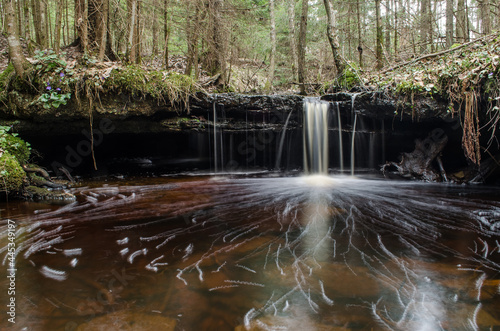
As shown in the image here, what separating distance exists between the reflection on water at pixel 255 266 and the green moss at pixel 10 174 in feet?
1.92

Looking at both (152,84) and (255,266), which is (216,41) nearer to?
(152,84)

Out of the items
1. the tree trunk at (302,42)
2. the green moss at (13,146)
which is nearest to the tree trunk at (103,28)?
the green moss at (13,146)

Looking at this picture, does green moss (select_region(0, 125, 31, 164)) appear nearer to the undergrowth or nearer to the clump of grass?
the clump of grass

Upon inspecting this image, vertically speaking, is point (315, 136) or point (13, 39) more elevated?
point (13, 39)

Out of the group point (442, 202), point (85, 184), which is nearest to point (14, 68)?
point (85, 184)

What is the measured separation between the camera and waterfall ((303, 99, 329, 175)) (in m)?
9.43

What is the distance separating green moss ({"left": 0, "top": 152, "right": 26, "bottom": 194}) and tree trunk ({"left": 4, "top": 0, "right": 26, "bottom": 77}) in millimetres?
2523

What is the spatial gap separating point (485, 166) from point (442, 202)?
3879 millimetres

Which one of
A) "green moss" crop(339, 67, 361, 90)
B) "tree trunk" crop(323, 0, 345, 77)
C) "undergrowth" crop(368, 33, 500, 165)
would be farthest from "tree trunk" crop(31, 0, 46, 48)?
"undergrowth" crop(368, 33, 500, 165)

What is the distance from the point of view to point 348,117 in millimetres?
9602

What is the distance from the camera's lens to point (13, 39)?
252 inches

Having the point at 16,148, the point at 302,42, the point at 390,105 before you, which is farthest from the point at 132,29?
the point at 390,105

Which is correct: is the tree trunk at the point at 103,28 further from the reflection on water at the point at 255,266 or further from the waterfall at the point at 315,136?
the waterfall at the point at 315,136

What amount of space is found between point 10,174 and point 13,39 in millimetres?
3384
